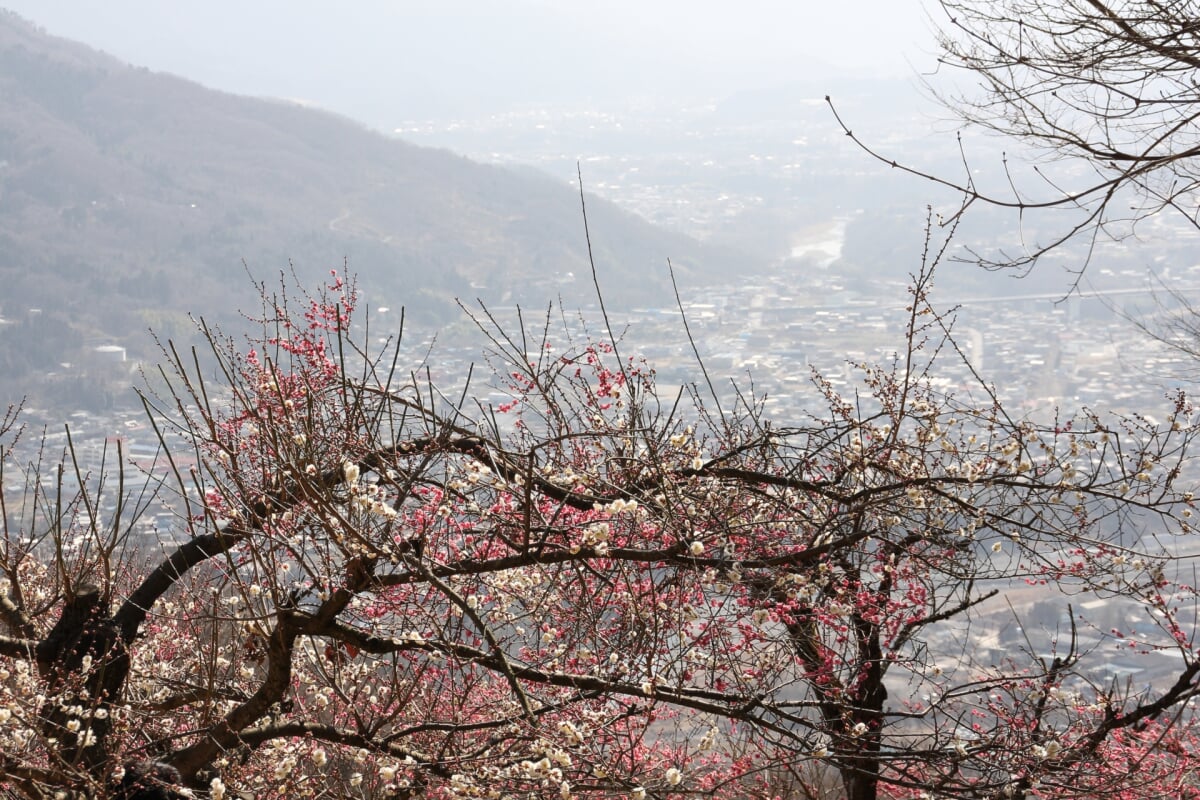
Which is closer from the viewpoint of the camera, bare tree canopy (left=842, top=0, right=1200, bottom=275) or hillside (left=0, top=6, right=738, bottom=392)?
bare tree canopy (left=842, top=0, right=1200, bottom=275)

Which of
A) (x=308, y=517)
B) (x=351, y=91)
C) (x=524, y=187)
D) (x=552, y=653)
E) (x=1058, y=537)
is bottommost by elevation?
(x=552, y=653)

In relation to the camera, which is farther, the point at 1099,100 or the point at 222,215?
the point at 222,215

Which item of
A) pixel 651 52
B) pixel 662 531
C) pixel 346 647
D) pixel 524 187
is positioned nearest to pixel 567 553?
pixel 662 531

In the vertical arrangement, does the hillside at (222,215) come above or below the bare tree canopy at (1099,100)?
above

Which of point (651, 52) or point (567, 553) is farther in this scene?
point (651, 52)

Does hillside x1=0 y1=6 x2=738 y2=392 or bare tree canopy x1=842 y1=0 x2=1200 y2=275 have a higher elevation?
hillside x1=0 y1=6 x2=738 y2=392

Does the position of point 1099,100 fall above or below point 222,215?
below

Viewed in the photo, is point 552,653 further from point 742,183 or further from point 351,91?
point 351,91

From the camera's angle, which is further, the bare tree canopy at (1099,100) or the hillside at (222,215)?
the hillside at (222,215)
